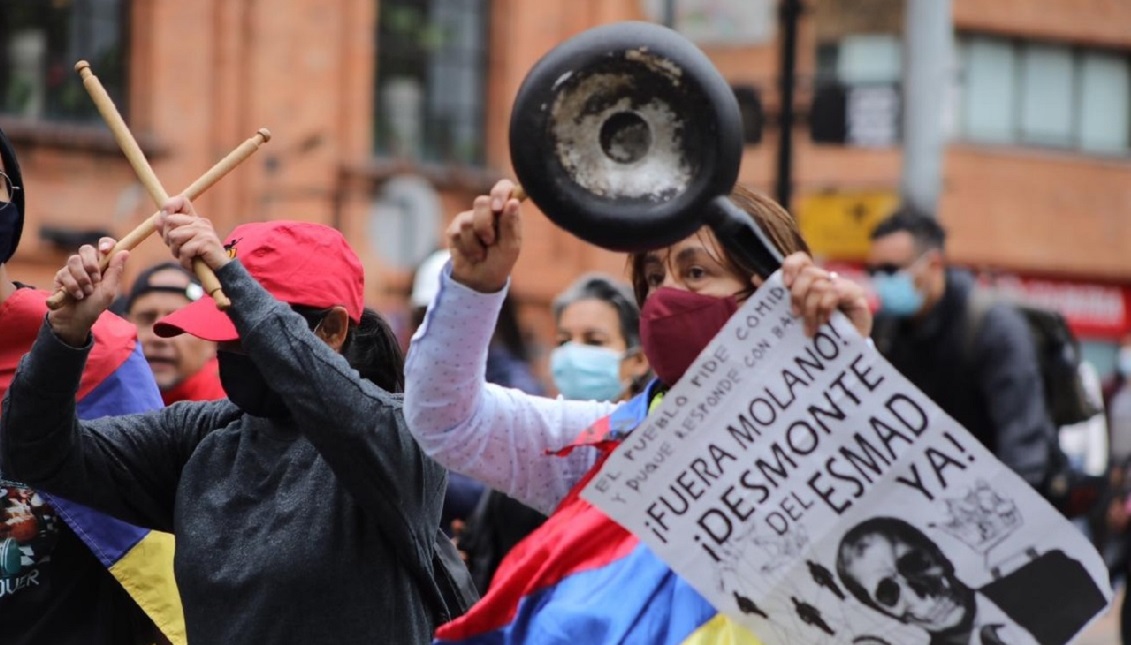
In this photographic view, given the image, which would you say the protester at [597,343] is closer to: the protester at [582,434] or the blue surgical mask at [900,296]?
the blue surgical mask at [900,296]

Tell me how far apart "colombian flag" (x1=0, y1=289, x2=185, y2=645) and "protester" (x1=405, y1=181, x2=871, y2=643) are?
1.07 metres

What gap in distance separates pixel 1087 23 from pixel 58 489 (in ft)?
77.5

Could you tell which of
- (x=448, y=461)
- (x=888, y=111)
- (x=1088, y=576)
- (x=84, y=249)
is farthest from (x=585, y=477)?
(x=888, y=111)

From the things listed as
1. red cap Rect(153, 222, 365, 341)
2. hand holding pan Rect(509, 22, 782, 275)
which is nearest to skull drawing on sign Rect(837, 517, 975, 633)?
hand holding pan Rect(509, 22, 782, 275)

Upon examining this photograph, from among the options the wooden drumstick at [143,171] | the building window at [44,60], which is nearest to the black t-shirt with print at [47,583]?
the wooden drumstick at [143,171]

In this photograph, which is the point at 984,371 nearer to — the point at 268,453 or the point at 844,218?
the point at 268,453

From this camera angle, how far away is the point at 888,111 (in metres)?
11.6

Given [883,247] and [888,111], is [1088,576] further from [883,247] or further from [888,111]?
[888,111]

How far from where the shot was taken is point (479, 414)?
3.04 m

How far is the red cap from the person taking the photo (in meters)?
3.53

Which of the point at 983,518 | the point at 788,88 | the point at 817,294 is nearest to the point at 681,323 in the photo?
the point at 817,294

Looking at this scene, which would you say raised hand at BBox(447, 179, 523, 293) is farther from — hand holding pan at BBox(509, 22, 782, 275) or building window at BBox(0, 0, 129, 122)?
building window at BBox(0, 0, 129, 122)

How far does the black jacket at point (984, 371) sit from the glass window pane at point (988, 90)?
1863cm

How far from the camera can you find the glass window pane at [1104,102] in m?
25.9
